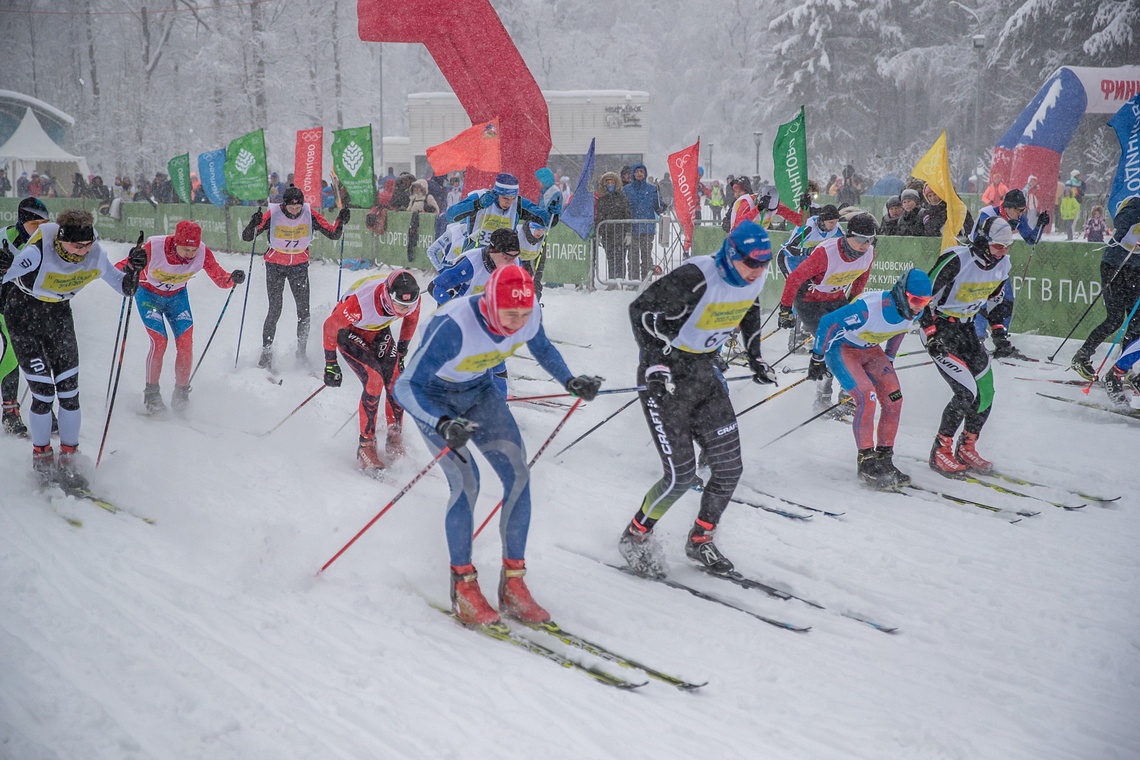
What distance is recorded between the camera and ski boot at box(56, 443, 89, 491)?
5.99 m

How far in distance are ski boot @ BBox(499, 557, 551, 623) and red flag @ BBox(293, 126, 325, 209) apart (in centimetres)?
961

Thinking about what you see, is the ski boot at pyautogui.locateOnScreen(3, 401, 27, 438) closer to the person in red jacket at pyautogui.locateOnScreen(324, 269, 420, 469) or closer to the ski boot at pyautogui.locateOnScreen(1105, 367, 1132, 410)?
the person in red jacket at pyautogui.locateOnScreen(324, 269, 420, 469)

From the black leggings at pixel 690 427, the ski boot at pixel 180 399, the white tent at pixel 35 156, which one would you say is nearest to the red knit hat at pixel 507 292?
the black leggings at pixel 690 427

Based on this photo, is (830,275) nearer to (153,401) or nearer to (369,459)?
(369,459)

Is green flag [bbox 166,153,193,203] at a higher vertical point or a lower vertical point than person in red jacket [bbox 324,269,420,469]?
higher

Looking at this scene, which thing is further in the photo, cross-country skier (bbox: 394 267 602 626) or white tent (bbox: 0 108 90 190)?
white tent (bbox: 0 108 90 190)

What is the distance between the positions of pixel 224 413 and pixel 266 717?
199 inches

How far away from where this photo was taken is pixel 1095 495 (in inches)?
244

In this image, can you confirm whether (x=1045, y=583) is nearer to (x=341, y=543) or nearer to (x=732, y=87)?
(x=341, y=543)

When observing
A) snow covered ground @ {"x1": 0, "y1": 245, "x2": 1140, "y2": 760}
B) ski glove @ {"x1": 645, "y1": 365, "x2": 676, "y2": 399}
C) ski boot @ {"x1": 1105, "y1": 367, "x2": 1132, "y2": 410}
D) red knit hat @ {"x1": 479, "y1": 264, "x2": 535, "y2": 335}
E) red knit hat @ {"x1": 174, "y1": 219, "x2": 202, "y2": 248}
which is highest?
red knit hat @ {"x1": 174, "y1": 219, "x2": 202, "y2": 248}

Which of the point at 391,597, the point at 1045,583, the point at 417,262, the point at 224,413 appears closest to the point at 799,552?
the point at 1045,583

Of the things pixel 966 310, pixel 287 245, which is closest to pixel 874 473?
pixel 966 310

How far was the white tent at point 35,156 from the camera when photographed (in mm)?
29672

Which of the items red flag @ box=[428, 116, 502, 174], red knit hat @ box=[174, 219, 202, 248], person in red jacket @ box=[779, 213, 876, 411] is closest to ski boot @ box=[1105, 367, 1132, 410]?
person in red jacket @ box=[779, 213, 876, 411]
